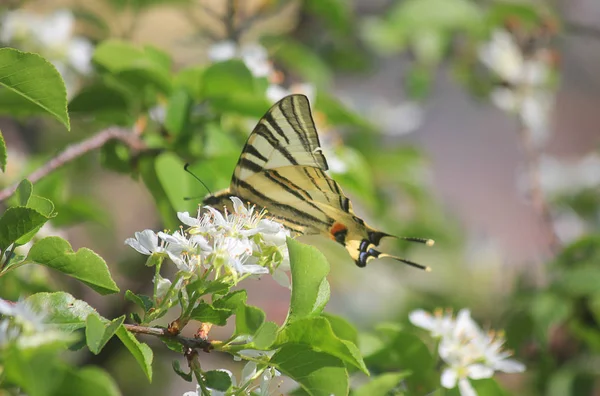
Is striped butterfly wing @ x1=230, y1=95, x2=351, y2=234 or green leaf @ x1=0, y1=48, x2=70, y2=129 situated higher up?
striped butterfly wing @ x1=230, y1=95, x2=351, y2=234

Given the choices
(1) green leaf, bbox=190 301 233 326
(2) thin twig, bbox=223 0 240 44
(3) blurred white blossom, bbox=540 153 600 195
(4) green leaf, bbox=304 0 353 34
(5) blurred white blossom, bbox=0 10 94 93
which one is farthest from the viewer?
(3) blurred white blossom, bbox=540 153 600 195

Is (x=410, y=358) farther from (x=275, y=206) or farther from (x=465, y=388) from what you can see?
(x=275, y=206)

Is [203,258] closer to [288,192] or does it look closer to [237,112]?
[288,192]

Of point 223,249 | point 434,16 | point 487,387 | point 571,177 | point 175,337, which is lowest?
point 175,337

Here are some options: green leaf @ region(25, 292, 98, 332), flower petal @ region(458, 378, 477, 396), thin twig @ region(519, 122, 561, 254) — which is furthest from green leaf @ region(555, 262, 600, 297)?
green leaf @ region(25, 292, 98, 332)

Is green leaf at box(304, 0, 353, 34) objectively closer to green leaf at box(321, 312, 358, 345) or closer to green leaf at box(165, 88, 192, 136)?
green leaf at box(165, 88, 192, 136)

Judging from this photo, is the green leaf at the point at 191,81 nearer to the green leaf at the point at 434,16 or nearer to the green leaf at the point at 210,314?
the green leaf at the point at 210,314

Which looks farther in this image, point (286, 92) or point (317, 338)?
point (286, 92)

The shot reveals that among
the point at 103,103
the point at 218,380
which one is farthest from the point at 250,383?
the point at 103,103
